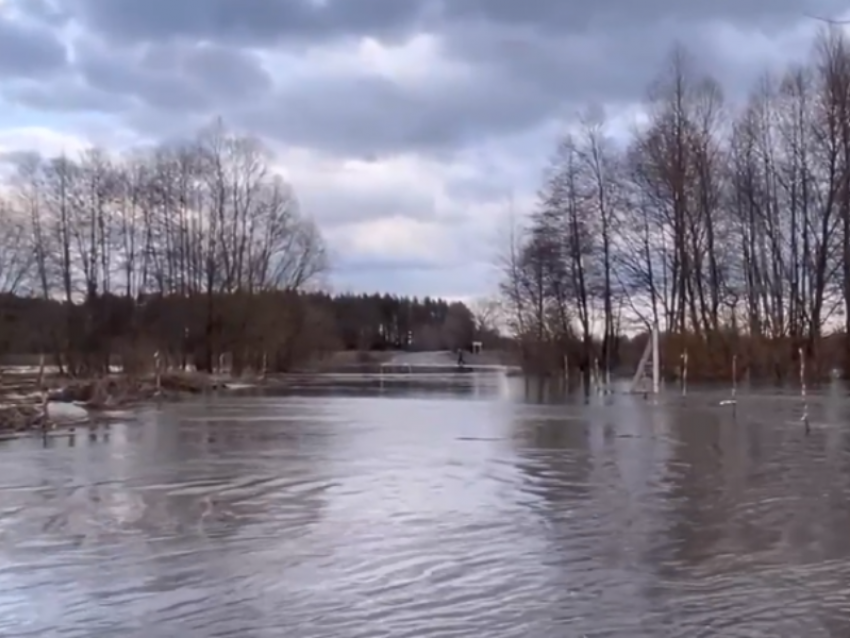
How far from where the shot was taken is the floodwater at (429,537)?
7.59 meters

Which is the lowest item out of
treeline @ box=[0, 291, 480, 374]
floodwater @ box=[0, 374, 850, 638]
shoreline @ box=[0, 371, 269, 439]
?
floodwater @ box=[0, 374, 850, 638]

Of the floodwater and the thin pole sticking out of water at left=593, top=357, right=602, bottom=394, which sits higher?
the thin pole sticking out of water at left=593, top=357, right=602, bottom=394

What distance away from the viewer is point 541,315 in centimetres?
6950

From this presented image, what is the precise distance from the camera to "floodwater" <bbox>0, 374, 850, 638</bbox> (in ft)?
24.9

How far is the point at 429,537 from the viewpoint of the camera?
35.2ft

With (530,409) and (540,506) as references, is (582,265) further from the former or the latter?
(540,506)

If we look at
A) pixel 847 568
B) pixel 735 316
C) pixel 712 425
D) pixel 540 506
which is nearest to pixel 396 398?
pixel 712 425

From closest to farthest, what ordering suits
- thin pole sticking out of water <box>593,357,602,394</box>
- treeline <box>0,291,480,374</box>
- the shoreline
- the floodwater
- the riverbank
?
1. the floodwater
2. the shoreline
3. the riverbank
4. thin pole sticking out of water <box>593,357,602,394</box>
5. treeline <box>0,291,480,374</box>

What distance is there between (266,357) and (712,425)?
5245 cm

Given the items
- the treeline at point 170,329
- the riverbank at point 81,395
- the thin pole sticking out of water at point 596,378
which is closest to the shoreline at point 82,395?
the riverbank at point 81,395

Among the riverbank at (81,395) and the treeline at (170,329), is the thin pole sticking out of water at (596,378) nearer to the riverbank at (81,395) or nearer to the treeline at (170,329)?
the riverbank at (81,395)

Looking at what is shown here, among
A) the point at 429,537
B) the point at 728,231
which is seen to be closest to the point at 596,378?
the point at 728,231

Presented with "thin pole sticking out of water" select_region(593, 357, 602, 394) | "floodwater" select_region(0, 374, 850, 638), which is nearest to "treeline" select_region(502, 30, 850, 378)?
"thin pole sticking out of water" select_region(593, 357, 602, 394)

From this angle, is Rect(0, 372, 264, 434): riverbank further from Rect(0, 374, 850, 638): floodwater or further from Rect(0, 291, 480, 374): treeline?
Rect(0, 374, 850, 638): floodwater
